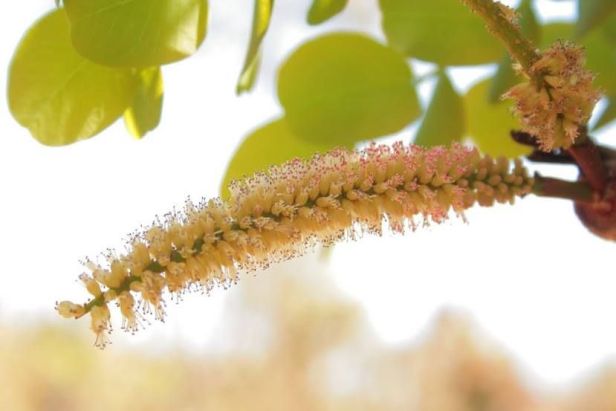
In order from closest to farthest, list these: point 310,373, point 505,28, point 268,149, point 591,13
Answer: point 505,28 < point 591,13 < point 268,149 < point 310,373

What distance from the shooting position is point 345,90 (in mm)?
592

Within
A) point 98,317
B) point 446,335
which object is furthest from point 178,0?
point 446,335

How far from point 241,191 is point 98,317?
0.32ft

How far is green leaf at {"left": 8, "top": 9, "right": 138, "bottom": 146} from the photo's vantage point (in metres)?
0.46

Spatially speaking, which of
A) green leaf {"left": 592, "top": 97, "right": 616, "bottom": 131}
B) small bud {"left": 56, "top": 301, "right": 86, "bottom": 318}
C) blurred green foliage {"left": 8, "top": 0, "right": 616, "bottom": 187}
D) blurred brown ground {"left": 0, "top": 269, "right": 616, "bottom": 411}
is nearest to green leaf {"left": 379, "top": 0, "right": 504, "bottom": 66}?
blurred green foliage {"left": 8, "top": 0, "right": 616, "bottom": 187}

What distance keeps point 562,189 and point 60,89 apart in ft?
0.93

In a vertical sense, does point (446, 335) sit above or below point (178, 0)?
above

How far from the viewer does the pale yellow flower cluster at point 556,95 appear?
375 millimetres

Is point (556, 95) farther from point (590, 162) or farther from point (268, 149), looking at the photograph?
point (268, 149)

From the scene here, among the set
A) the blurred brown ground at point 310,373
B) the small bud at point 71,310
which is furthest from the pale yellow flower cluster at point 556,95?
the blurred brown ground at point 310,373

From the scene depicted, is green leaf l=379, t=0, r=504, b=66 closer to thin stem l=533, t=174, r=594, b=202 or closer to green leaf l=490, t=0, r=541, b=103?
green leaf l=490, t=0, r=541, b=103

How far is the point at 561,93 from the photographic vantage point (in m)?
0.38

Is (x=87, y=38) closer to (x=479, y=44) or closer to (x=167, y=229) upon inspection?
(x=167, y=229)

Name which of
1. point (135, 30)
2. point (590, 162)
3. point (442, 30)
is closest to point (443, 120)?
point (442, 30)
